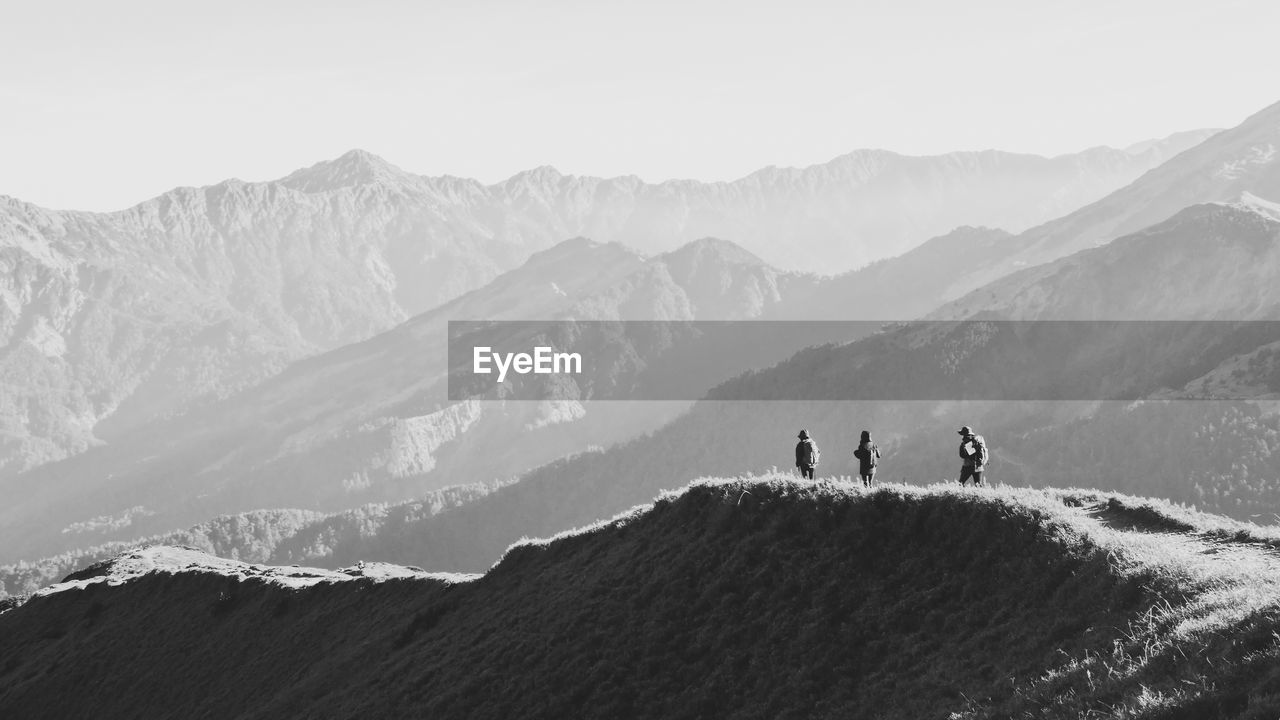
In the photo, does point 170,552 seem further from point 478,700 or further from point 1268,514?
point 1268,514

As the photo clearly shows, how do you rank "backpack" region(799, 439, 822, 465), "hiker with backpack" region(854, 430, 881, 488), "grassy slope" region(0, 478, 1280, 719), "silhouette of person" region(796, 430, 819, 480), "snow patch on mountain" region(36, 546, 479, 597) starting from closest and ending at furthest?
"grassy slope" region(0, 478, 1280, 719) → "hiker with backpack" region(854, 430, 881, 488) → "silhouette of person" region(796, 430, 819, 480) → "backpack" region(799, 439, 822, 465) → "snow patch on mountain" region(36, 546, 479, 597)

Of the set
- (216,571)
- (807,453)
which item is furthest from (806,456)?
(216,571)

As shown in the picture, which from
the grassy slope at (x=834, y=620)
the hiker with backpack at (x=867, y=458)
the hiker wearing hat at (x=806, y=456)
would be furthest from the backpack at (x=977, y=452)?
the hiker wearing hat at (x=806, y=456)

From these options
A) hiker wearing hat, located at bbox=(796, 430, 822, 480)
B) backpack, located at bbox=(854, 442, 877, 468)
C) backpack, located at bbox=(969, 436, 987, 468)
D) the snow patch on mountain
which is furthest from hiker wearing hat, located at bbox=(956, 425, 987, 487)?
the snow patch on mountain

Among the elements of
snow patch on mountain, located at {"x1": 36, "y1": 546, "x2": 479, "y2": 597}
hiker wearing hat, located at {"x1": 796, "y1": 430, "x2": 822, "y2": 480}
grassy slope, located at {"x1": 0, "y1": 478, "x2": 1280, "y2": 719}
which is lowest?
snow patch on mountain, located at {"x1": 36, "y1": 546, "x2": 479, "y2": 597}

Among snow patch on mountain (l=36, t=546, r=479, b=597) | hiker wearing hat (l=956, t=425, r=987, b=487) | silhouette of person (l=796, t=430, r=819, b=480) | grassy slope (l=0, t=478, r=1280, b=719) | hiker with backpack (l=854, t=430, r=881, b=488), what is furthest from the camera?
snow patch on mountain (l=36, t=546, r=479, b=597)

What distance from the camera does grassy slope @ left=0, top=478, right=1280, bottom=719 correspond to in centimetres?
2292

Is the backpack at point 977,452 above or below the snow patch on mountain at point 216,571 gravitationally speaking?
above

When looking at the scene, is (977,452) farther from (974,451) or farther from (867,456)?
(867,456)

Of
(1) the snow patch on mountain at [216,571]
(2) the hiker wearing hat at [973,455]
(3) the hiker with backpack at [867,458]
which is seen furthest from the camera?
(1) the snow patch on mountain at [216,571]

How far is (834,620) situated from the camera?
31812mm

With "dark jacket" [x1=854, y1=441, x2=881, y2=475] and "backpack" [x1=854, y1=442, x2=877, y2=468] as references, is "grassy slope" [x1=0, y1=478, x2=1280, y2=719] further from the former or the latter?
"backpack" [x1=854, y1=442, x2=877, y2=468]

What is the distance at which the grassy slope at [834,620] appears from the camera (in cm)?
2292

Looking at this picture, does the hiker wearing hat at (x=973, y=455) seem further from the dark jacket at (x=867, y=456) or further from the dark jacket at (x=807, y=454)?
the dark jacket at (x=807, y=454)
